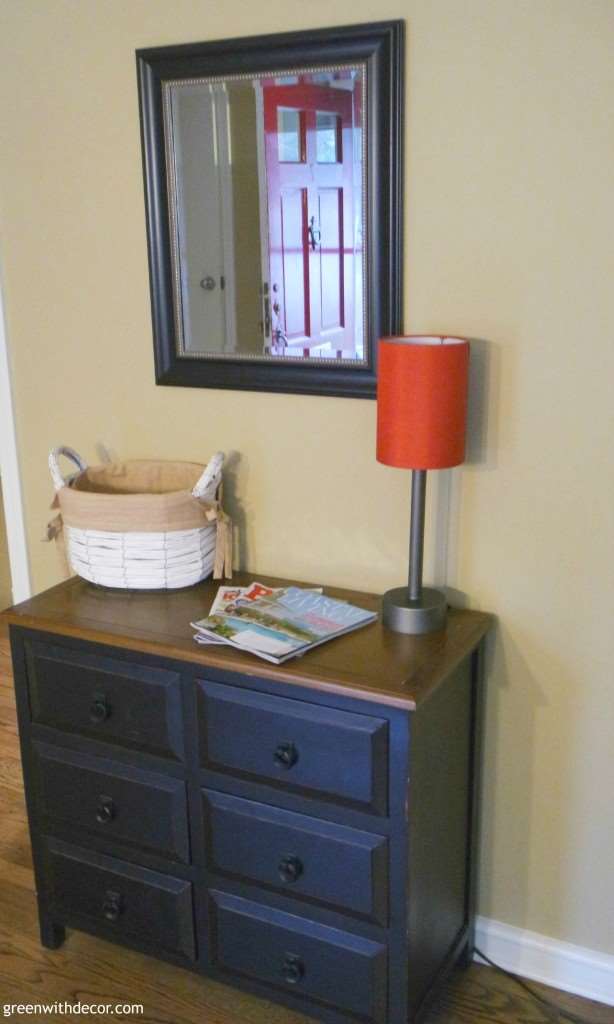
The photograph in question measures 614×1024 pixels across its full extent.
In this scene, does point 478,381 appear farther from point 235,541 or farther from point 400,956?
point 400,956

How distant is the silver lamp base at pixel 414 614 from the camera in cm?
180

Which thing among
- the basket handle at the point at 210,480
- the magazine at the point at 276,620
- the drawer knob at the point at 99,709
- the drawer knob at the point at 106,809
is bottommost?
the drawer knob at the point at 106,809

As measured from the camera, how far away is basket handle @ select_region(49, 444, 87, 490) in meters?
2.06

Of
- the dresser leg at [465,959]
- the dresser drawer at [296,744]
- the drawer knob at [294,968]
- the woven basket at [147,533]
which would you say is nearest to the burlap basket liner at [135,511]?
the woven basket at [147,533]

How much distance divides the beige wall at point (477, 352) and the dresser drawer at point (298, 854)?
1.40 feet

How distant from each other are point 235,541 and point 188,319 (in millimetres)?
489

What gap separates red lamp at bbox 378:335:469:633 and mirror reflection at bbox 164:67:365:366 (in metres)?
0.24

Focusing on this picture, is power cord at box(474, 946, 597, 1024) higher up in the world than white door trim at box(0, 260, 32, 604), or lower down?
lower down

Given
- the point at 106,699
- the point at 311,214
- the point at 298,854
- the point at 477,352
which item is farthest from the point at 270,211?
the point at 298,854

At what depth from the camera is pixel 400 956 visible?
1.70 meters

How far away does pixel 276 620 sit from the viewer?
182cm

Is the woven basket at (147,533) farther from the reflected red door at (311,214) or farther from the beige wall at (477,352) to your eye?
the reflected red door at (311,214)

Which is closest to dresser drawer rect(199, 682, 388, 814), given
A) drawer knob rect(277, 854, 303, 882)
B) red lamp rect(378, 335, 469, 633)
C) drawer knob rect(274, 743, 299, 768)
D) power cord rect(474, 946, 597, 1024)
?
drawer knob rect(274, 743, 299, 768)

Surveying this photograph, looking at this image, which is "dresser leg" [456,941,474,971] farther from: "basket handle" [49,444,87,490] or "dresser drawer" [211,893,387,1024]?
"basket handle" [49,444,87,490]
